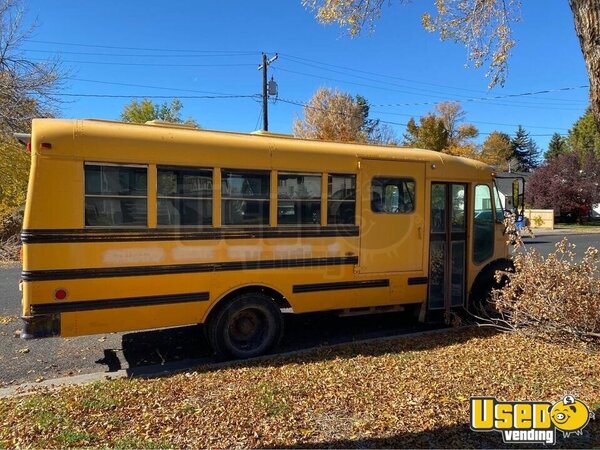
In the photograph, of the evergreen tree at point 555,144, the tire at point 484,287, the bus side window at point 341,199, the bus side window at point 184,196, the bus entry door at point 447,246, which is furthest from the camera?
the evergreen tree at point 555,144

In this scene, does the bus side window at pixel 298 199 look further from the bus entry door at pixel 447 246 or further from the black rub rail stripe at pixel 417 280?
the bus entry door at pixel 447 246

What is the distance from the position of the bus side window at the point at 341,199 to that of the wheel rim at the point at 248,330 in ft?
4.74

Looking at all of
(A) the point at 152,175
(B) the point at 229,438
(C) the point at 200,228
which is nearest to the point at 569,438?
(B) the point at 229,438

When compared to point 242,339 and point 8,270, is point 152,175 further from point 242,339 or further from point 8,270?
point 8,270

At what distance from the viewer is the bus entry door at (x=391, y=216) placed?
6406mm

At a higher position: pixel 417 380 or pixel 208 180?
pixel 208 180

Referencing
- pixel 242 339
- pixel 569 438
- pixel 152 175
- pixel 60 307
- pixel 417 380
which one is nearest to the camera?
pixel 569 438

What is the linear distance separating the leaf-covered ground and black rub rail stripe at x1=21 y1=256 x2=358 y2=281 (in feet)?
3.46

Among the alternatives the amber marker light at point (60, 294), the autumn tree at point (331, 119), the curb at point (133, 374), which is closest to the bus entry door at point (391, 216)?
the curb at point (133, 374)

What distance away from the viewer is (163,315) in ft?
17.6

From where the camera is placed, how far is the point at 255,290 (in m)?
5.88

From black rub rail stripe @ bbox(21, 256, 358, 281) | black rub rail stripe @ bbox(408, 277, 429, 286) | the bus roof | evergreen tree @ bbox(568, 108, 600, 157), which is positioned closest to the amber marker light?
black rub rail stripe @ bbox(21, 256, 358, 281)

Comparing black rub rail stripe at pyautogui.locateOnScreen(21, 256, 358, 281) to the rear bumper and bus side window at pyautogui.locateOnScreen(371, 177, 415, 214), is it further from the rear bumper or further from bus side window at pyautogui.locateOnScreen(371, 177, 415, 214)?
bus side window at pyautogui.locateOnScreen(371, 177, 415, 214)

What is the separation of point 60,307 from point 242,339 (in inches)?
79.6
